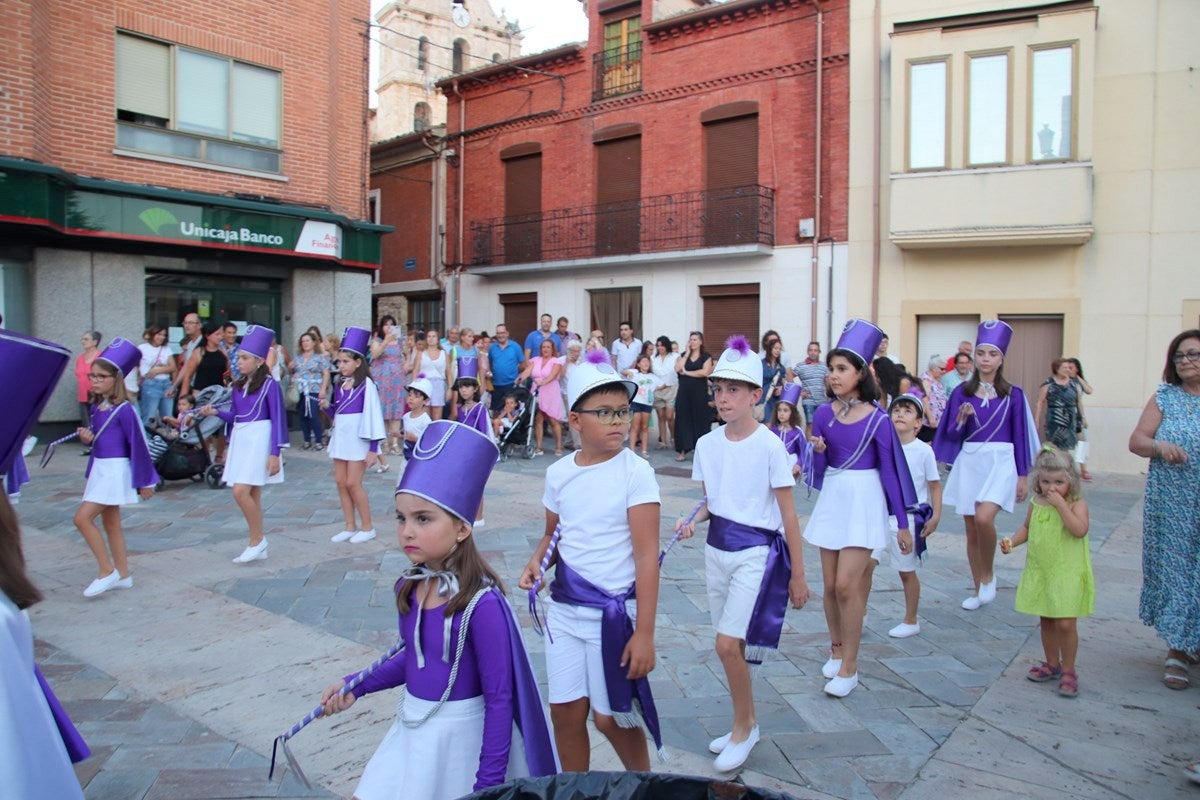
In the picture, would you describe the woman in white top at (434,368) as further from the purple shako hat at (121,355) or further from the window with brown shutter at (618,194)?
the purple shako hat at (121,355)

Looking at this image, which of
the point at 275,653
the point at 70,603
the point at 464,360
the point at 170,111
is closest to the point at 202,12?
the point at 170,111

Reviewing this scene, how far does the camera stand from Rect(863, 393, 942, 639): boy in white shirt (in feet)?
18.4

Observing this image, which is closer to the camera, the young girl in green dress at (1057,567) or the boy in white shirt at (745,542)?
the boy in white shirt at (745,542)

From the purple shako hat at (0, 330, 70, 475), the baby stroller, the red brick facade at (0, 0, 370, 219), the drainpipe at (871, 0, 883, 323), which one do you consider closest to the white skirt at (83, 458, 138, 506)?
the purple shako hat at (0, 330, 70, 475)

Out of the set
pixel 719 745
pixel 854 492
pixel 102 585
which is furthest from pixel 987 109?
pixel 102 585

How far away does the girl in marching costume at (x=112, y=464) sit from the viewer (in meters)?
6.35

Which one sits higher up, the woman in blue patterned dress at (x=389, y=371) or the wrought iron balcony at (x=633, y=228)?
the wrought iron balcony at (x=633, y=228)

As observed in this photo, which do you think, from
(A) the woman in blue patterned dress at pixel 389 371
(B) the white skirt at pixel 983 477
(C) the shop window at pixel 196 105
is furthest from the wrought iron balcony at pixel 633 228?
(B) the white skirt at pixel 983 477

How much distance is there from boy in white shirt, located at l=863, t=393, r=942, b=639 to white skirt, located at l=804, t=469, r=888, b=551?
696 millimetres

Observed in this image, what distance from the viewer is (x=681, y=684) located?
485cm

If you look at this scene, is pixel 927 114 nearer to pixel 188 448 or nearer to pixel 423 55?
pixel 188 448

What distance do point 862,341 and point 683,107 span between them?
660 inches

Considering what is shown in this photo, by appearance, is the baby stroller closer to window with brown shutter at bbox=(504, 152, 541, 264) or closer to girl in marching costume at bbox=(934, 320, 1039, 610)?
girl in marching costume at bbox=(934, 320, 1039, 610)

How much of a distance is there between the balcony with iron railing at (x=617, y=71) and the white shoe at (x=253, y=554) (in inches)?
654
